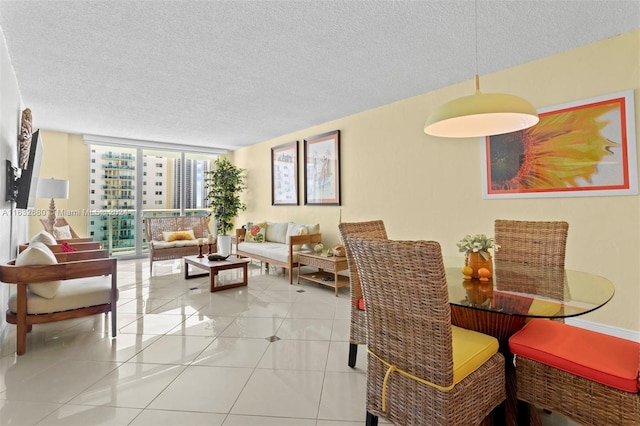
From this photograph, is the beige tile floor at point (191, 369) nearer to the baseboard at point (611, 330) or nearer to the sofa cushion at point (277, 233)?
the baseboard at point (611, 330)

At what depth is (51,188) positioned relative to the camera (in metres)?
4.48

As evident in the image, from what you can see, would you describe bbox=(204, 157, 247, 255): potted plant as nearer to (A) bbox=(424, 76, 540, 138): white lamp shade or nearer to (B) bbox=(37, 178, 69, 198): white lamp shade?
(B) bbox=(37, 178, 69, 198): white lamp shade

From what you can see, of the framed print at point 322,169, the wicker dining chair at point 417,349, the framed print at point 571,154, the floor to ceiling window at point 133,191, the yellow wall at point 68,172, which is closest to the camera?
the wicker dining chair at point 417,349

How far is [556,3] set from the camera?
2.26 metres

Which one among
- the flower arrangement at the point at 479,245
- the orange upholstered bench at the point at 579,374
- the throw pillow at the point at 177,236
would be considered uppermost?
the flower arrangement at the point at 479,245

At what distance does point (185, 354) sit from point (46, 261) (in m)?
1.38

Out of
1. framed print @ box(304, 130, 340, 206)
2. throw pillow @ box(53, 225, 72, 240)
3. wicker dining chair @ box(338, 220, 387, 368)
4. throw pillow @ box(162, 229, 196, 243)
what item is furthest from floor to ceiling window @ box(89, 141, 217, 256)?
wicker dining chair @ box(338, 220, 387, 368)

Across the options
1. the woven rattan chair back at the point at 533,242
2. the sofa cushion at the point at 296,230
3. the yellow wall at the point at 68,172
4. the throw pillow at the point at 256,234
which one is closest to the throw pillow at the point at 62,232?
the yellow wall at the point at 68,172

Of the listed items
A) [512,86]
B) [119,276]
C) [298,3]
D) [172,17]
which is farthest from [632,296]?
[119,276]

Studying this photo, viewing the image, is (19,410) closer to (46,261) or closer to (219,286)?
(46,261)

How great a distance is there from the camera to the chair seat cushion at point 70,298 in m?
2.55

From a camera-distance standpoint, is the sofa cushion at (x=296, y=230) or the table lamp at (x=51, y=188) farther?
the sofa cushion at (x=296, y=230)

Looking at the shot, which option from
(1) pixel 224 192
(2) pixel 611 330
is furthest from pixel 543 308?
(1) pixel 224 192

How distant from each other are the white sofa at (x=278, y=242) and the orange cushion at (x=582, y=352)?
3495 millimetres
